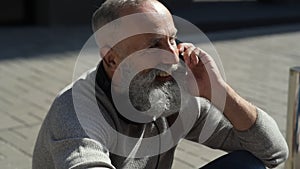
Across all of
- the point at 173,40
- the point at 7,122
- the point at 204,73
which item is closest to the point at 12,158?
the point at 7,122

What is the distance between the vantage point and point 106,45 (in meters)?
2.18

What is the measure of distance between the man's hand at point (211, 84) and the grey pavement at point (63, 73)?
1751 mm

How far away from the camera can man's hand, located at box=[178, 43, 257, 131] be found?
2.32 meters

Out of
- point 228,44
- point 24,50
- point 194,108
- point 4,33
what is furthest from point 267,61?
point 194,108

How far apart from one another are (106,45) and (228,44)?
6.32 metres

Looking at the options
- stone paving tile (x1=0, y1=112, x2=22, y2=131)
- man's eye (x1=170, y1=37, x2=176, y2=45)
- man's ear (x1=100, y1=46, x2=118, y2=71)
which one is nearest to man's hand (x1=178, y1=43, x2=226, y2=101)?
man's eye (x1=170, y1=37, x2=176, y2=45)

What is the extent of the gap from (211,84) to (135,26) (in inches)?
16.8

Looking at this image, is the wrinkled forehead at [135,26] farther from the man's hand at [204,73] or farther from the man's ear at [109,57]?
the man's hand at [204,73]

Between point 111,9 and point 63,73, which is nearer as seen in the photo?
point 111,9

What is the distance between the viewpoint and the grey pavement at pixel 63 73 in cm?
446

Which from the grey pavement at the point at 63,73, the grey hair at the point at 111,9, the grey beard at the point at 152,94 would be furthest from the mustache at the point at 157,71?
the grey pavement at the point at 63,73

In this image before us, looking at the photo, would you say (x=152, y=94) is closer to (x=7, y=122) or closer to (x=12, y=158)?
(x=12, y=158)

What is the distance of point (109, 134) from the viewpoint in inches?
84.3

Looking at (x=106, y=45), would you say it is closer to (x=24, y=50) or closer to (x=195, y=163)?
(x=195, y=163)
